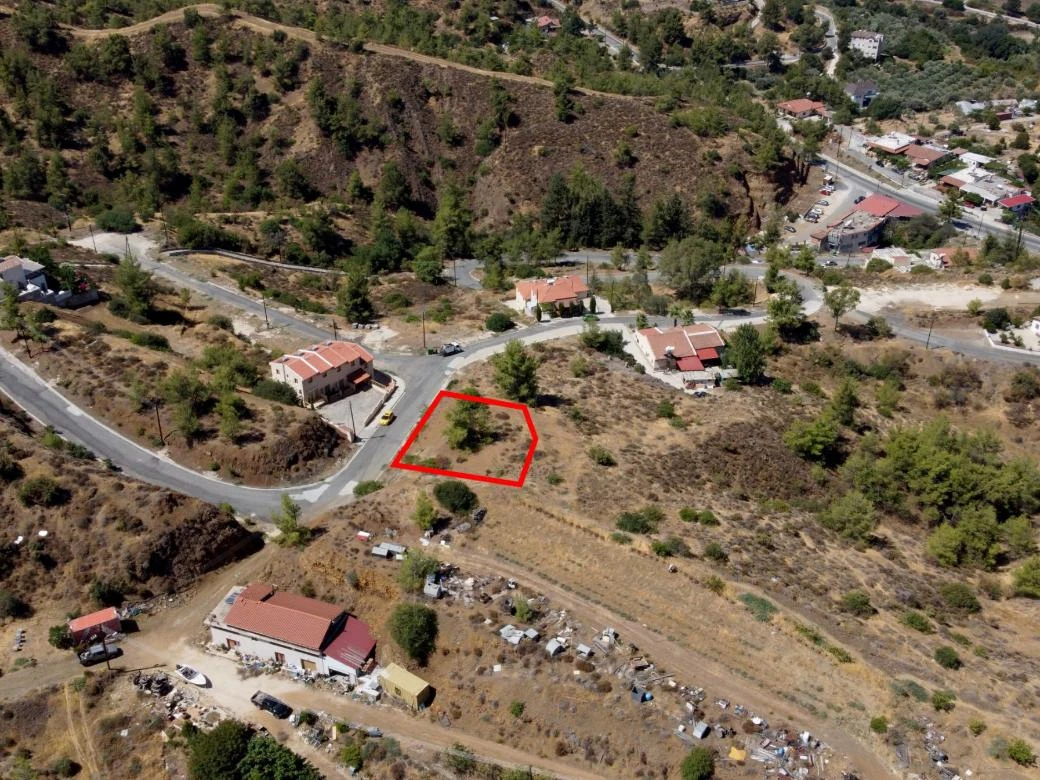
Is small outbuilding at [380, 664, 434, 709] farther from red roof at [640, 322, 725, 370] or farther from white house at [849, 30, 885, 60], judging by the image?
white house at [849, 30, 885, 60]

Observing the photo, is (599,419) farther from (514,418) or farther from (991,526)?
→ (991,526)

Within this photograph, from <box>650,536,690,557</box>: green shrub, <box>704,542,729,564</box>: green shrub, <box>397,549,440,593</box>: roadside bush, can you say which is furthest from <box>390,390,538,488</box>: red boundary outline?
<box>704,542,729,564</box>: green shrub

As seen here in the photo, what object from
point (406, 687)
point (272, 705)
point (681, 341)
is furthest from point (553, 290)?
point (272, 705)

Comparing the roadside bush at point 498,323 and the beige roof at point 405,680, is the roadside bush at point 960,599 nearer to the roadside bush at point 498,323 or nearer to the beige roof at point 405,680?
the beige roof at point 405,680

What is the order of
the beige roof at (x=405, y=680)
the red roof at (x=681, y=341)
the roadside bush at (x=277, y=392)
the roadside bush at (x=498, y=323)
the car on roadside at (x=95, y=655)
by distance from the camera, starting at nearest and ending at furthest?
the beige roof at (x=405, y=680), the car on roadside at (x=95, y=655), the roadside bush at (x=277, y=392), the red roof at (x=681, y=341), the roadside bush at (x=498, y=323)


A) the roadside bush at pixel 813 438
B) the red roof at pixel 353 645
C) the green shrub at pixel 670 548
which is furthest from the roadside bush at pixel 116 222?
the roadside bush at pixel 813 438

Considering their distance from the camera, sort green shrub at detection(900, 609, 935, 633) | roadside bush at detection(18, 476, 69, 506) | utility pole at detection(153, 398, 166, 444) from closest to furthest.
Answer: green shrub at detection(900, 609, 935, 633) < roadside bush at detection(18, 476, 69, 506) < utility pole at detection(153, 398, 166, 444)

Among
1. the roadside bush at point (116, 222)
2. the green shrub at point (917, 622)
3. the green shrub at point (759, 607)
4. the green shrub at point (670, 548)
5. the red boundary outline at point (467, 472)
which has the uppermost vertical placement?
the roadside bush at point (116, 222)
